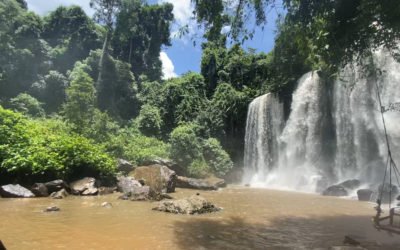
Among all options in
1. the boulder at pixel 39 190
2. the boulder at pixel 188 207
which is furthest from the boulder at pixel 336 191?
the boulder at pixel 39 190

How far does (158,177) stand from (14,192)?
19.5 ft

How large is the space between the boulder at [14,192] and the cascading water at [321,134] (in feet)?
43.8

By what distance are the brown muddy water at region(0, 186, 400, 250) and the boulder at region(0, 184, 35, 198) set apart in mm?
487

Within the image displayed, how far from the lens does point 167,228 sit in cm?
558

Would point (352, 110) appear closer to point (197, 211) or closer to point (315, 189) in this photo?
point (315, 189)

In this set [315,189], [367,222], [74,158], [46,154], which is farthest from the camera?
[315,189]

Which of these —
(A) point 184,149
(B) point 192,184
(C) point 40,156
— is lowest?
(B) point 192,184

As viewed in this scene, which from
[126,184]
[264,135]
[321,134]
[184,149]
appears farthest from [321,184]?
[126,184]

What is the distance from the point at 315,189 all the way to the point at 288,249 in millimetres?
12279

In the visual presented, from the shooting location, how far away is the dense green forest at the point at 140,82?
247 inches

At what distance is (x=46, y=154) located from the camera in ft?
32.2

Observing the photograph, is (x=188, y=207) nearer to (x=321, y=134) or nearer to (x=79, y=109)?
(x=79, y=109)

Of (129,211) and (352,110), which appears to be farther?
(352,110)

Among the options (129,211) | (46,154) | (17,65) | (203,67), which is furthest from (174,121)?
(129,211)
